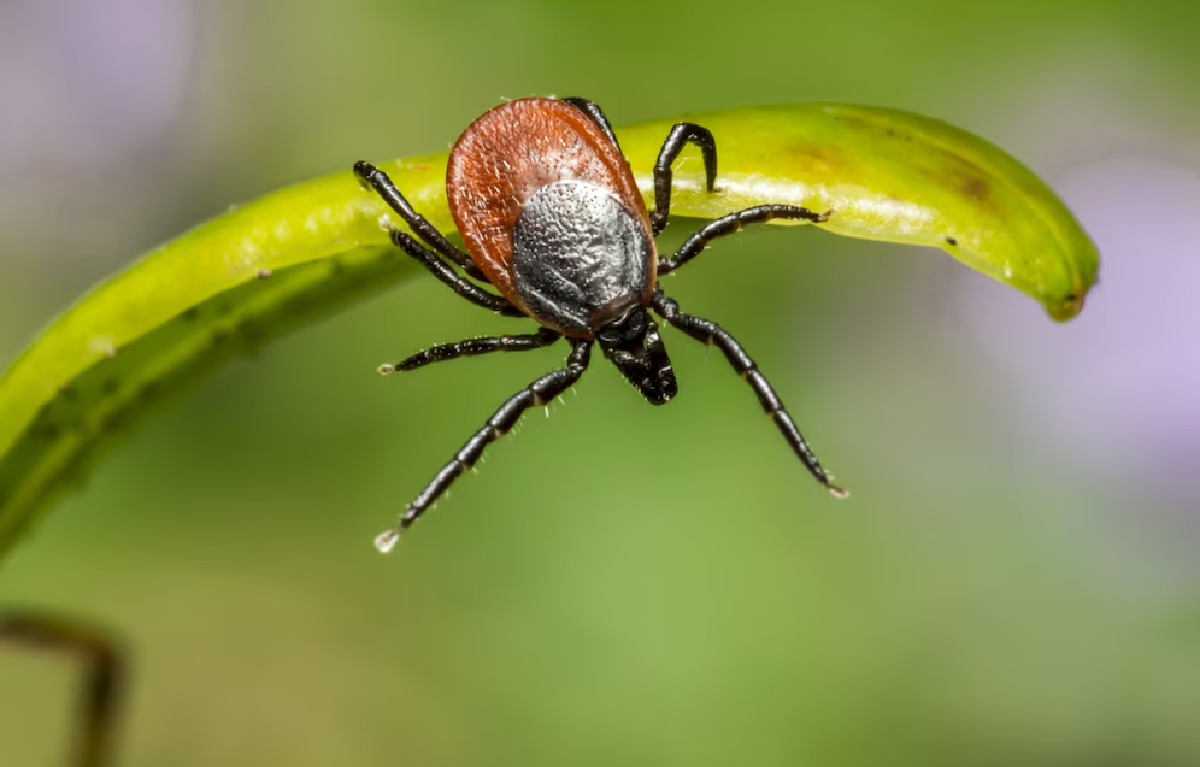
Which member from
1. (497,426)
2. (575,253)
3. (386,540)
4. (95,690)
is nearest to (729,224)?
(575,253)

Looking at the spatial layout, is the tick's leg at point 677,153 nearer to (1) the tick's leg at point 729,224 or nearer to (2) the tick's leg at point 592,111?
(1) the tick's leg at point 729,224

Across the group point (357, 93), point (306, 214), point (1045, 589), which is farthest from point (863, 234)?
point (357, 93)

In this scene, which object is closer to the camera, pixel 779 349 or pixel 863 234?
pixel 863 234

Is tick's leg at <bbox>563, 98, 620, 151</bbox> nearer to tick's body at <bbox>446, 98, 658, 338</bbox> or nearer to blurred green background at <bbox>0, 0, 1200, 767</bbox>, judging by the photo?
tick's body at <bbox>446, 98, 658, 338</bbox>

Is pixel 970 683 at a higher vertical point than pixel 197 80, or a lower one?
lower

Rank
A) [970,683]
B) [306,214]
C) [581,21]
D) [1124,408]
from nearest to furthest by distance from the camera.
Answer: [306,214] → [970,683] → [1124,408] → [581,21]

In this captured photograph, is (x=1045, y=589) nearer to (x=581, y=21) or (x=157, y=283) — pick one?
(x=581, y=21)
